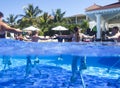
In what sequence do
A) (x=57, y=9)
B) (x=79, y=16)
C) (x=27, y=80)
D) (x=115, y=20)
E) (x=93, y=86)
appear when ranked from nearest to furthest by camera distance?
(x=93, y=86), (x=27, y=80), (x=115, y=20), (x=57, y=9), (x=79, y=16)

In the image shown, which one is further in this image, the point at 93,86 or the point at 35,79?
the point at 35,79

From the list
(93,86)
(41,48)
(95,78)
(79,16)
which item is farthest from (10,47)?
(79,16)

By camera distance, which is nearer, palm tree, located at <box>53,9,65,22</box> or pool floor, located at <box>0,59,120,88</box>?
pool floor, located at <box>0,59,120,88</box>

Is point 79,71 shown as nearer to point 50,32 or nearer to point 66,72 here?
point 66,72

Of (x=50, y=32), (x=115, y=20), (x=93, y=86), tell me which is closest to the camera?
(x=93, y=86)

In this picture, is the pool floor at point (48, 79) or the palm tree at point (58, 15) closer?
the pool floor at point (48, 79)

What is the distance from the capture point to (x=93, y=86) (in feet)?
25.6

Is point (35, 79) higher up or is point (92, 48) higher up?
point (92, 48)

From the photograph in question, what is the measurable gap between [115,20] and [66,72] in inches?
661

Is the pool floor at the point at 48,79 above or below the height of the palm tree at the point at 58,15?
Answer: below

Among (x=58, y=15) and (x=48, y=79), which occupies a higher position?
(x=58, y=15)

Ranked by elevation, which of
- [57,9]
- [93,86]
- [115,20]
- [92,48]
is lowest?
[93,86]

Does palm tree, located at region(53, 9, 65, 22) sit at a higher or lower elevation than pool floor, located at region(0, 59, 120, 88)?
higher

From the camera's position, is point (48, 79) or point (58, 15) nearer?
point (48, 79)
